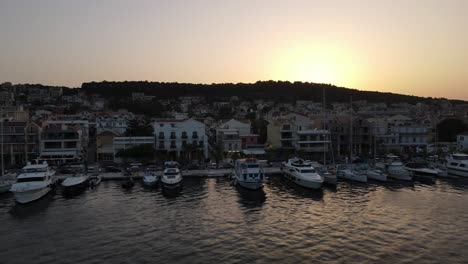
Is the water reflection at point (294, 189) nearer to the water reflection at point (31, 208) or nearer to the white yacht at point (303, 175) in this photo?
the white yacht at point (303, 175)

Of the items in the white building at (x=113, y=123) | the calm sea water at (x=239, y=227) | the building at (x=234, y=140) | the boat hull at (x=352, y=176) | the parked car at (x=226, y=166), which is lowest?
the calm sea water at (x=239, y=227)

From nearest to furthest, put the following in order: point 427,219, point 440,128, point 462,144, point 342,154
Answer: point 427,219, point 342,154, point 462,144, point 440,128

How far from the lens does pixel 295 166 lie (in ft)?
173

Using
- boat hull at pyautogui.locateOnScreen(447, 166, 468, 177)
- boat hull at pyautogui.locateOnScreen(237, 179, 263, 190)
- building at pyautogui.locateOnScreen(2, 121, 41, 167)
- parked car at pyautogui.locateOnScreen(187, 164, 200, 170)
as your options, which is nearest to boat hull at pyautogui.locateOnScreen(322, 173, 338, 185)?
boat hull at pyautogui.locateOnScreen(237, 179, 263, 190)

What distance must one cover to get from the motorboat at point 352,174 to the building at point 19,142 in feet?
155

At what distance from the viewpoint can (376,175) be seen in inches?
2162

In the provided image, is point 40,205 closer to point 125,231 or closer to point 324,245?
point 125,231

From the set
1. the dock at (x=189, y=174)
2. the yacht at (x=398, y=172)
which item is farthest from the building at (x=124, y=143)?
the yacht at (x=398, y=172)

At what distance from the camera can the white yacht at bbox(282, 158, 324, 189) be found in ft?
157

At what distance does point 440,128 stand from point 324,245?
275 ft

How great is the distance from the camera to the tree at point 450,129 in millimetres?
97300

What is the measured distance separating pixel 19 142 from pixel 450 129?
292 ft

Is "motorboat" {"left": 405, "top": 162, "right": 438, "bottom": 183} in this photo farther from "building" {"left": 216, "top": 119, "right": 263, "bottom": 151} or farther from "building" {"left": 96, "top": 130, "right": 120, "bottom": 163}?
"building" {"left": 96, "top": 130, "right": 120, "bottom": 163}

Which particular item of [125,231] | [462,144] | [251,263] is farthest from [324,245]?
[462,144]
